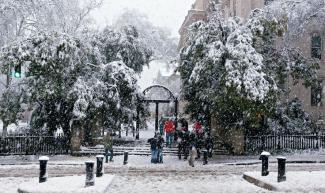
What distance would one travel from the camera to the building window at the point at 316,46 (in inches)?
1362

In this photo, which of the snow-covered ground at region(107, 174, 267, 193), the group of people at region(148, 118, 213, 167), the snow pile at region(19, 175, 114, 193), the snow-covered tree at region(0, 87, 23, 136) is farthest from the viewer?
the snow-covered tree at region(0, 87, 23, 136)

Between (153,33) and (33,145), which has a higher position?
(153,33)

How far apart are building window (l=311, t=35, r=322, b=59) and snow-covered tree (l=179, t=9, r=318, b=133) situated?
7.70 m

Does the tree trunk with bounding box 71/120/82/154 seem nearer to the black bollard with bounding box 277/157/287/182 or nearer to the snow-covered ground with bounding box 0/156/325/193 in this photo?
the snow-covered ground with bounding box 0/156/325/193

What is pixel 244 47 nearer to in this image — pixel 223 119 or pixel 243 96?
pixel 243 96

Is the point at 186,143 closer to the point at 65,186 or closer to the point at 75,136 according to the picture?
the point at 75,136

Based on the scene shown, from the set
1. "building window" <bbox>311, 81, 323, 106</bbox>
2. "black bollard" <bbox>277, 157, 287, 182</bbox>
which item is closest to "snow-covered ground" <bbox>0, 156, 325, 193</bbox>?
"black bollard" <bbox>277, 157, 287, 182</bbox>

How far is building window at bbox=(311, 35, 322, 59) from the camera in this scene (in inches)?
1362

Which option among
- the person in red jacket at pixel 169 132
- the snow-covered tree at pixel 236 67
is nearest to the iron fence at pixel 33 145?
the person in red jacket at pixel 169 132

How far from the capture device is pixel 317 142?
25047mm

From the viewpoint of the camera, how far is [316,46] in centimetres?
3472

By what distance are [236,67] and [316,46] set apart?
49.2 feet

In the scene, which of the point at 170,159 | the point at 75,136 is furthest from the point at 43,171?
the point at 75,136

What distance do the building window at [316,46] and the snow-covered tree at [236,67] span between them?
7.70m
